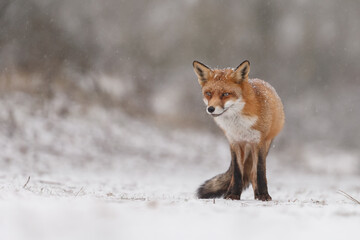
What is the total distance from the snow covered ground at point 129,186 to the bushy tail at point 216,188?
66 cm

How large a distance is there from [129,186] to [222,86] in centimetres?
433

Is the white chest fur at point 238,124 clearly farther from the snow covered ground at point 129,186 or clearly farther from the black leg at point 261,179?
the snow covered ground at point 129,186

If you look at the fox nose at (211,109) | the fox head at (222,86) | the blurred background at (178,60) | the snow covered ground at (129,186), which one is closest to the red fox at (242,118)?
the fox head at (222,86)

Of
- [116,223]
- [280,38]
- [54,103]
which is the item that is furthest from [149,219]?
[280,38]

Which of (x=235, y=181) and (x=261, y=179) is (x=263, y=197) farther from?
(x=235, y=181)

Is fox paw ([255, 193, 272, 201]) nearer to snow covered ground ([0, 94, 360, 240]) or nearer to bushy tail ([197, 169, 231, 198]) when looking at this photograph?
snow covered ground ([0, 94, 360, 240])

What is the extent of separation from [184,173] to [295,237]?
920 cm

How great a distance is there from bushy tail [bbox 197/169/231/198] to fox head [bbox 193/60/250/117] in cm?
137

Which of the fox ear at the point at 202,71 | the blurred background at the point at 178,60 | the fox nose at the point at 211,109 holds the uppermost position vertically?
the blurred background at the point at 178,60

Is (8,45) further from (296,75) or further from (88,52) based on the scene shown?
(296,75)

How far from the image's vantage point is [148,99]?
1650 cm

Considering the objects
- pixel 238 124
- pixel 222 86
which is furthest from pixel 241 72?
pixel 238 124

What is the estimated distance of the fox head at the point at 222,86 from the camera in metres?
5.30

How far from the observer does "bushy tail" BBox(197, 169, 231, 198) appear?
628 centimetres
